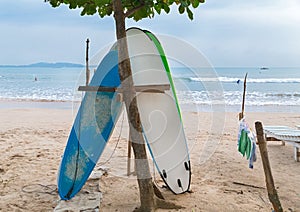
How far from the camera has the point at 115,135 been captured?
782 centimetres

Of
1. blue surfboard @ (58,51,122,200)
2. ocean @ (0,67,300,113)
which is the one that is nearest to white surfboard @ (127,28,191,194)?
blue surfboard @ (58,51,122,200)

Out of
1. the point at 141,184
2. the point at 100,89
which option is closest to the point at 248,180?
the point at 141,184

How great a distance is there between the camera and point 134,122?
316cm

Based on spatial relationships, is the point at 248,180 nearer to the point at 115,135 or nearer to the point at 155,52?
the point at 155,52

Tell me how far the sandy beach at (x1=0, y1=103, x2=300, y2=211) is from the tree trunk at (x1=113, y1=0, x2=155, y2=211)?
335 millimetres

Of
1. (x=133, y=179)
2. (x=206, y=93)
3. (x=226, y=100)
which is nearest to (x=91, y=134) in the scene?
(x=133, y=179)

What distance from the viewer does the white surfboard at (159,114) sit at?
3436 mm

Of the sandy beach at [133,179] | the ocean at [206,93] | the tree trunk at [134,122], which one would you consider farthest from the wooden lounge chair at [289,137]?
the tree trunk at [134,122]

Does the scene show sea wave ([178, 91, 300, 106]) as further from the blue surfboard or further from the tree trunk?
the tree trunk

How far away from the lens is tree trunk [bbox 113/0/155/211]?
315 centimetres

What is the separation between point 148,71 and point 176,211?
1.49 metres

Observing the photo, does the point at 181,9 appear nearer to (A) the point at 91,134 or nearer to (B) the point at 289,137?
(A) the point at 91,134

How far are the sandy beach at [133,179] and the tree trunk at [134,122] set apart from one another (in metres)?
0.34

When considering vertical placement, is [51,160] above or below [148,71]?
below
